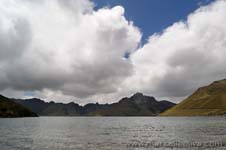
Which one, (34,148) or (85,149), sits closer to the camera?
(85,149)

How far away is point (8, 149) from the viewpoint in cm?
5350

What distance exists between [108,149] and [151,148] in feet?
27.1

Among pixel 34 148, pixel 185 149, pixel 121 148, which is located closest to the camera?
pixel 185 149

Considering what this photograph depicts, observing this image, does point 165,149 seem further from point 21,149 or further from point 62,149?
point 21,149

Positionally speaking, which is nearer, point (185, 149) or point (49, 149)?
point (185, 149)

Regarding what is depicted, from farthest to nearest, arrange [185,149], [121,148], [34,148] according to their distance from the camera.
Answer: [34,148] → [121,148] → [185,149]

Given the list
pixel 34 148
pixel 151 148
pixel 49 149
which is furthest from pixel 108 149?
pixel 34 148

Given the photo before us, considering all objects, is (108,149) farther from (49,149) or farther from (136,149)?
(49,149)

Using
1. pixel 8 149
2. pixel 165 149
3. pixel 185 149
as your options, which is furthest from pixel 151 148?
pixel 8 149

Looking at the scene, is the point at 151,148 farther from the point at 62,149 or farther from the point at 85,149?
the point at 62,149

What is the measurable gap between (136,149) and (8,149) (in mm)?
26347

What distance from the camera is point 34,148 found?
54.2m

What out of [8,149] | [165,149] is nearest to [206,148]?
[165,149]

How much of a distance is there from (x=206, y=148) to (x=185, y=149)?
155 inches
